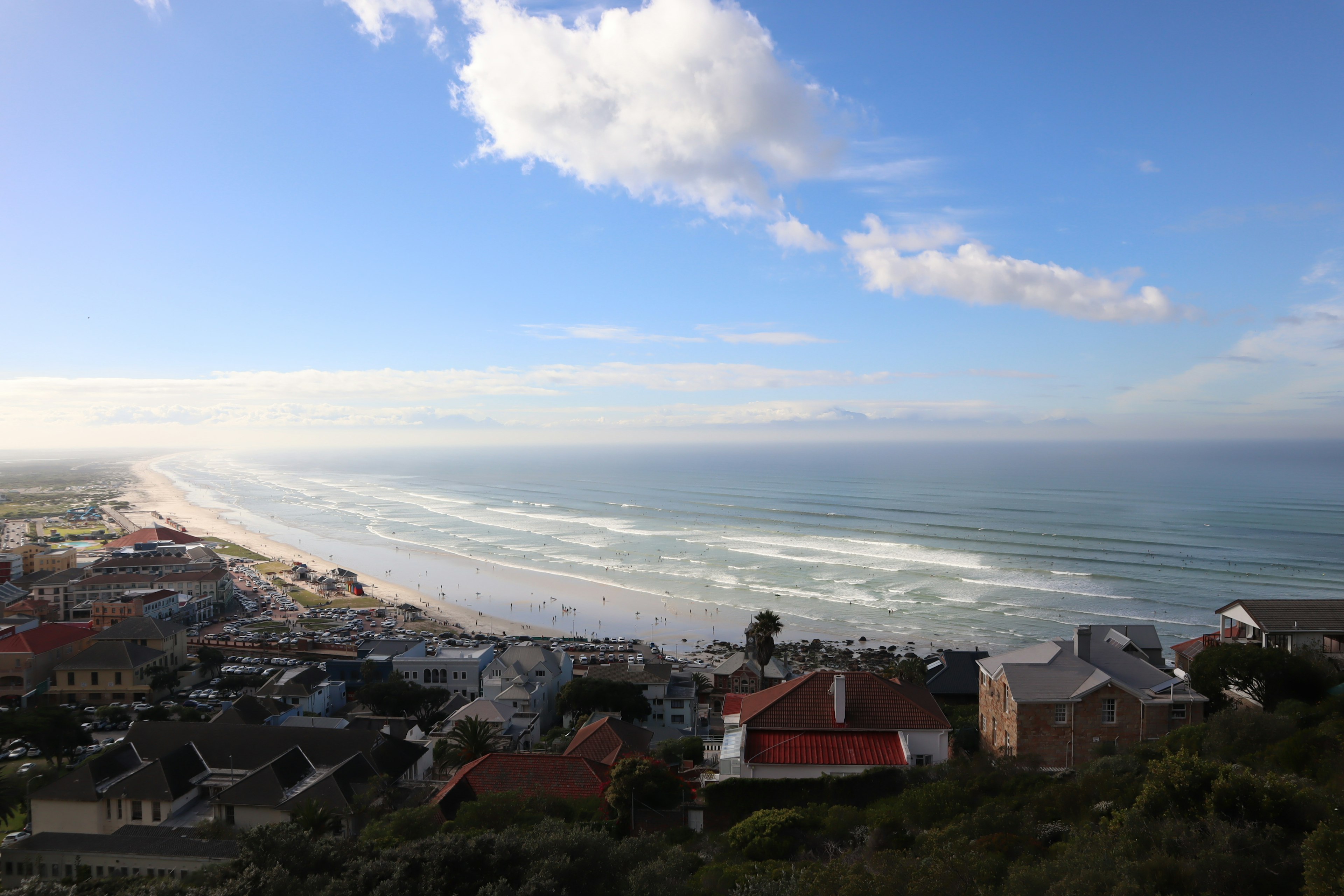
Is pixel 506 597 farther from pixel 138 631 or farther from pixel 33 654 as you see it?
pixel 33 654

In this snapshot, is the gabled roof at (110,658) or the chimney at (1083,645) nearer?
the chimney at (1083,645)

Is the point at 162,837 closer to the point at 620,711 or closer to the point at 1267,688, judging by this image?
the point at 620,711

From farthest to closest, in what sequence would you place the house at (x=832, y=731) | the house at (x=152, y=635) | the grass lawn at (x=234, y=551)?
the grass lawn at (x=234, y=551) → the house at (x=152, y=635) → the house at (x=832, y=731)

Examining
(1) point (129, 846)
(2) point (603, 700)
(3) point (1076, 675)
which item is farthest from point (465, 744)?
(3) point (1076, 675)

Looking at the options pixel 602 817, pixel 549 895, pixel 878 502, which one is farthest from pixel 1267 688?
pixel 878 502

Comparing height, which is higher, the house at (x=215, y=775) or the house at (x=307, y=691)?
the house at (x=215, y=775)

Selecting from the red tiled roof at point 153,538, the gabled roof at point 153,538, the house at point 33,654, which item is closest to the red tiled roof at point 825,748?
the house at point 33,654

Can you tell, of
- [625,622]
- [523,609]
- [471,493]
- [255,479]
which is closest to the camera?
[625,622]

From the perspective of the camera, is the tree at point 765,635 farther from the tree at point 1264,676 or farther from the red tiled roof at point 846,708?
the tree at point 1264,676
